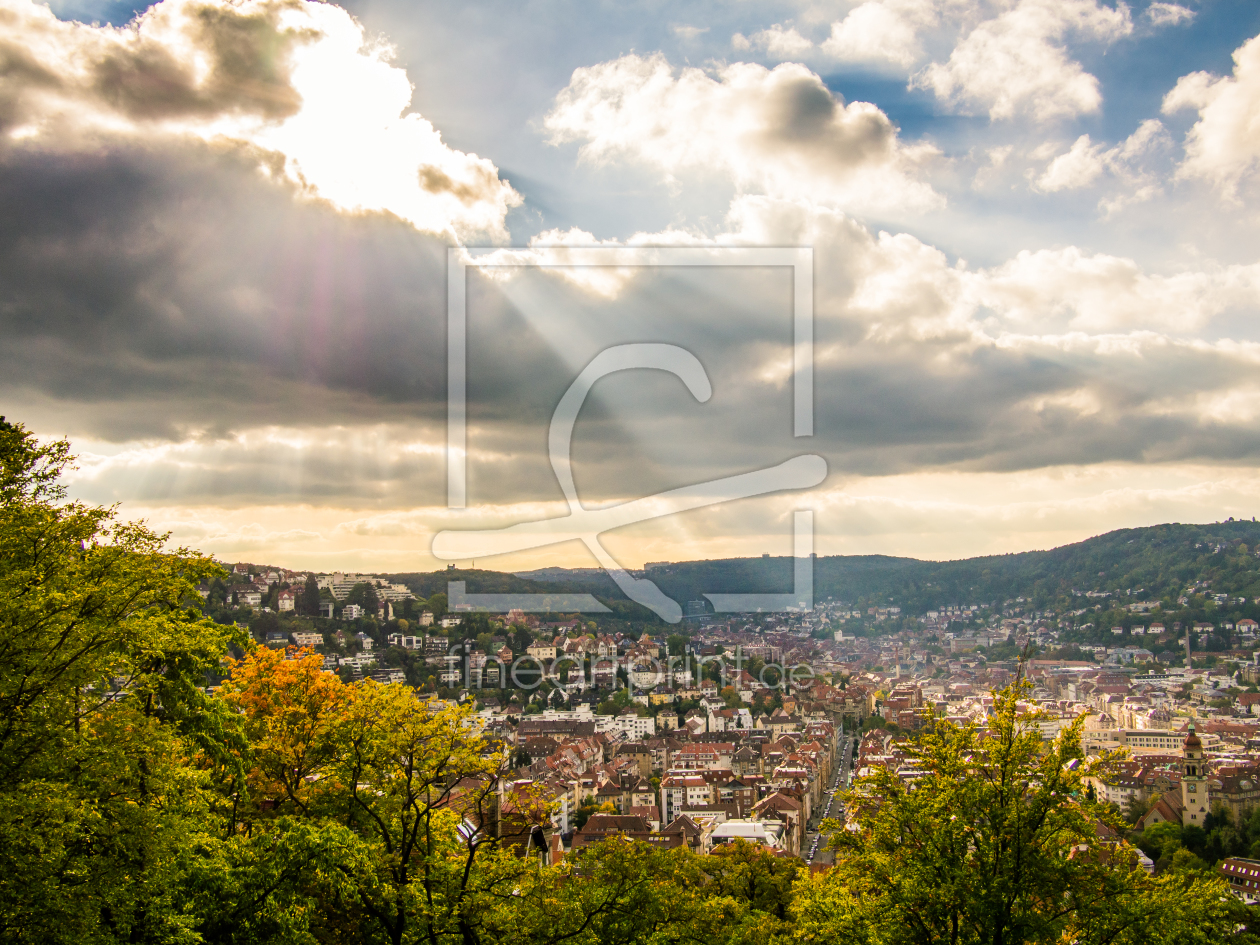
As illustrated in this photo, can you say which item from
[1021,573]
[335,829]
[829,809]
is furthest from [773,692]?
[1021,573]

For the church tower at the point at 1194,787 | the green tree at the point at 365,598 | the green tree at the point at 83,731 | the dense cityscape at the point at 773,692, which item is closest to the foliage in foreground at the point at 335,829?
the green tree at the point at 83,731

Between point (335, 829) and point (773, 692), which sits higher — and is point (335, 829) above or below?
above

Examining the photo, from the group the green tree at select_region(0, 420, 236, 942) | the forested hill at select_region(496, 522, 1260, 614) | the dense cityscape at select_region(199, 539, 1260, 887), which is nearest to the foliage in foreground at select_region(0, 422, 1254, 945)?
the green tree at select_region(0, 420, 236, 942)

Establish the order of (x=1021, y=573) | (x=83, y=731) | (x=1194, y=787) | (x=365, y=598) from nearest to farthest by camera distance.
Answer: (x=83, y=731) < (x=1194, y=787) < (x=365, y=598) < (x=1021, y=573)

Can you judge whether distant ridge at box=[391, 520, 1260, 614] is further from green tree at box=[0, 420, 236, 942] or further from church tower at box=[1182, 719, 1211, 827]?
green tree at box=[0, 420, 236, 942]

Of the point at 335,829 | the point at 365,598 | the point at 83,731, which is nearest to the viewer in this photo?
the point at 83,731

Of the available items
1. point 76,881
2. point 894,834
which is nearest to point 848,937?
point 894,834

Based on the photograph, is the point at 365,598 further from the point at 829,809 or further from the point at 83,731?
the point at 83,731
